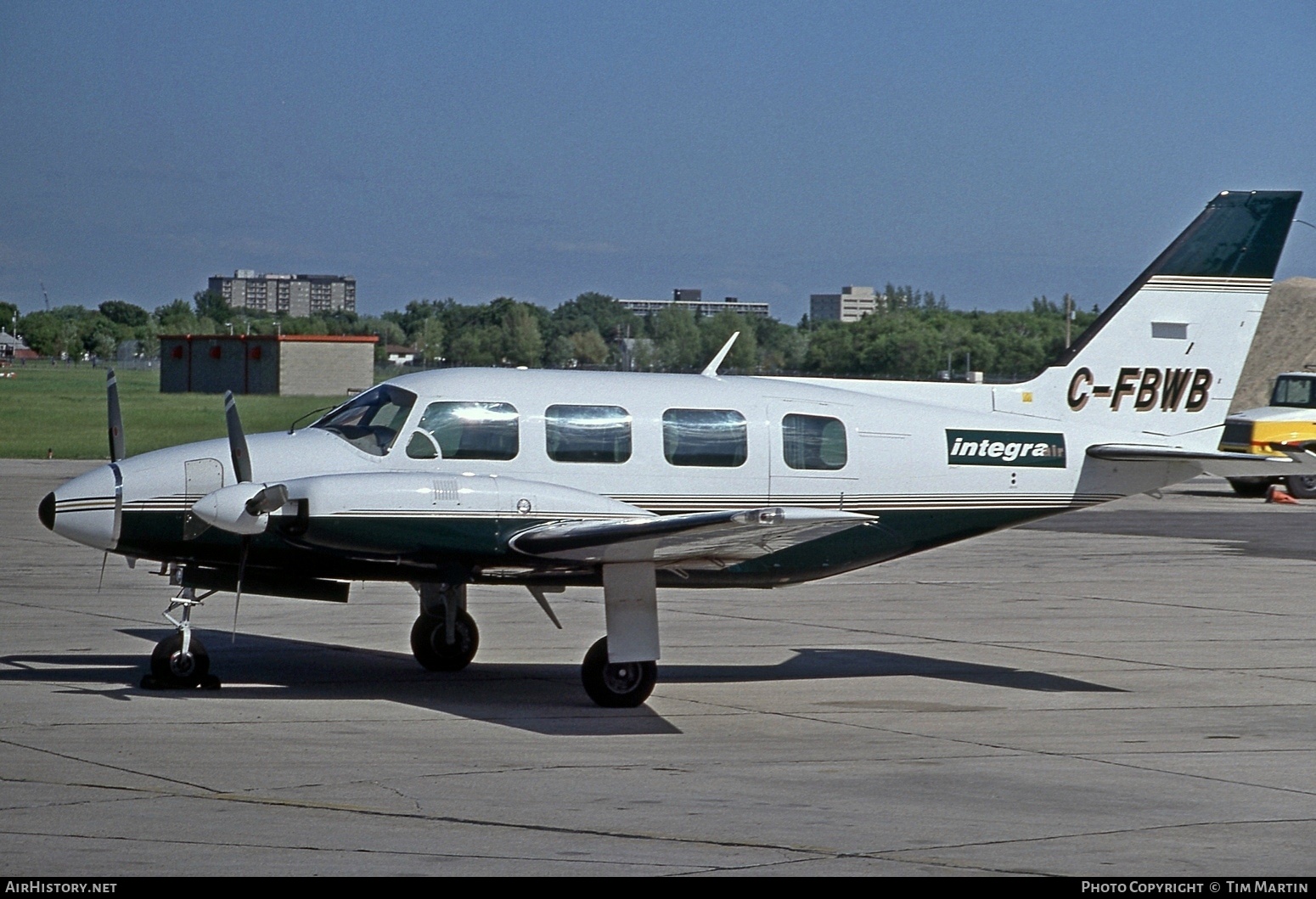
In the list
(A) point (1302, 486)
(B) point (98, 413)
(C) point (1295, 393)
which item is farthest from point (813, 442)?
(B) point (98, 413)

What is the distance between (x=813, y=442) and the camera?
44.4 feet

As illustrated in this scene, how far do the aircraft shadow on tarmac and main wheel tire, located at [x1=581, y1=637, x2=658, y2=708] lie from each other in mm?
115

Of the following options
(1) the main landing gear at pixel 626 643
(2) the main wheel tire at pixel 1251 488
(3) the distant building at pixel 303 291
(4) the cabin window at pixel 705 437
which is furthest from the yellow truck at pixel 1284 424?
(3) the distant building at pixel 303 291

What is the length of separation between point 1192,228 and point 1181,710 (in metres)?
4.82

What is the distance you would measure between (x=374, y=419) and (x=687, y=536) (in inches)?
118

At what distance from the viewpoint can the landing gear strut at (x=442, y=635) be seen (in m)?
14.0

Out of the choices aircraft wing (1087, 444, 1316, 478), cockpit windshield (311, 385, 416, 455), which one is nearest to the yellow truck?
aircraft wing (1087, 444, 1316, 478)

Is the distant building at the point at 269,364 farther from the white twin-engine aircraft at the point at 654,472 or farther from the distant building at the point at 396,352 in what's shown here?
the white twin-engine aircraft at the point at 654,472

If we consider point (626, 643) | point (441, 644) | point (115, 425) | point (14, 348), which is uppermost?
point (14, 348)

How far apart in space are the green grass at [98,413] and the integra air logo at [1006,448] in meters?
19.2

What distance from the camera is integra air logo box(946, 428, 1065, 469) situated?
45.9ft

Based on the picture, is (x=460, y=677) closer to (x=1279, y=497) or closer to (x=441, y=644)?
(x=441, y=644)

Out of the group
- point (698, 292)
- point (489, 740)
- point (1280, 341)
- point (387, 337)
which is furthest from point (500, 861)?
point (1280, 341)

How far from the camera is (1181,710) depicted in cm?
1273
